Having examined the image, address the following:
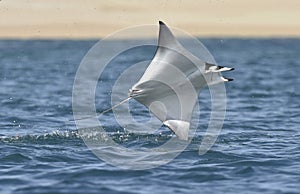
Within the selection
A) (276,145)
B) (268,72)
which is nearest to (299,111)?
(276,145)

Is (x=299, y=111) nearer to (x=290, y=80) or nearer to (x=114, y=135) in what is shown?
(x=114, y=135)

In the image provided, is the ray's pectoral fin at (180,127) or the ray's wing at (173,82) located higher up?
the ray's wing at (173,82)

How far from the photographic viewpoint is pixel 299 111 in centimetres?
2036

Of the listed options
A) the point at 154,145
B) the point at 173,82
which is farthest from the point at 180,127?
the point at 154,145

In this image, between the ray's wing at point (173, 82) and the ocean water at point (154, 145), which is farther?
the ray's wing at point (173, 82)

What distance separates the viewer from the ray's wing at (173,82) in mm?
12125

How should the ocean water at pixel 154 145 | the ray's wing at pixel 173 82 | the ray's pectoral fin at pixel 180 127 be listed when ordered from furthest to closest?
1. the ray's wing at pixel 173 82
2. the ray's pectoral fin at pixel 180 127
3. the ocean water at pixel 154 145

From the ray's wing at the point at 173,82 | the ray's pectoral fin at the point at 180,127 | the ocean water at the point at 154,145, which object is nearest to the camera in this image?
the ocean water at the point at 154,145

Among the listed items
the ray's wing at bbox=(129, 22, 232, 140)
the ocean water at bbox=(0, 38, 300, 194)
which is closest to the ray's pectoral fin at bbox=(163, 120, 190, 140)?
the ray's wing at bbox=(129, 22, 232, 140)

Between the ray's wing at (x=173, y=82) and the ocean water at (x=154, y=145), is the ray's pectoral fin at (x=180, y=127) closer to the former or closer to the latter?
the ray's wing at (x=173, y=82)

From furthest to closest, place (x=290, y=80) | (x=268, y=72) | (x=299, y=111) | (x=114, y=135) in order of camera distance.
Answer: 1. (x=268, y=72)
2. (x=290, y=80)
3. (x=299, y=111)
4. (x=114, y=135)

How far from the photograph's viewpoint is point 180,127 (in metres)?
12.1

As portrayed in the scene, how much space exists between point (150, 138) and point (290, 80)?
1772cm

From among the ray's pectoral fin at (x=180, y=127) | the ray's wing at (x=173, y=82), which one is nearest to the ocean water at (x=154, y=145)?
the ray's pectoral fin at (x=180, y=127)
